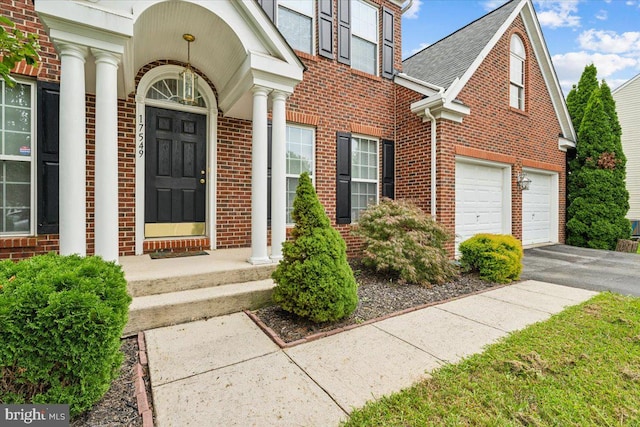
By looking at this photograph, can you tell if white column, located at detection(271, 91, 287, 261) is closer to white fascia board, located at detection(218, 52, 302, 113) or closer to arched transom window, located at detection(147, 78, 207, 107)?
white fascia board, located at detection(218, 52, 302, 113)

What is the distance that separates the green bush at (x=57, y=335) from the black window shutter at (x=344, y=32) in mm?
6094

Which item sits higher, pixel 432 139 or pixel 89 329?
pixel 432 139

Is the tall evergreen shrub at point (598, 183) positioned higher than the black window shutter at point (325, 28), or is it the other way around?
the black window shutter at point (325, 28)

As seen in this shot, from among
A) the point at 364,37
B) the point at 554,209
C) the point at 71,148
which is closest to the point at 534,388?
the point at 71,148

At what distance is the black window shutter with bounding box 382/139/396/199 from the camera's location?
22.7 feet

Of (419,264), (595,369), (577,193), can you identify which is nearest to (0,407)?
(595,369)

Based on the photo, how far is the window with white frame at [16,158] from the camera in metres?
3.76

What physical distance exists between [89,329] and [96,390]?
1.48 feet

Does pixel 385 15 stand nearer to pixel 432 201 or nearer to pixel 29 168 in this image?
pixel 432 201

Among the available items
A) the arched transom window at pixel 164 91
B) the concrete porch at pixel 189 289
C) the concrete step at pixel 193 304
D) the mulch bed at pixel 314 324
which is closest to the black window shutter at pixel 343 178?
the mulch bed at pixel 314 324

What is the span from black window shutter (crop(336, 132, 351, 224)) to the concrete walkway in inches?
115

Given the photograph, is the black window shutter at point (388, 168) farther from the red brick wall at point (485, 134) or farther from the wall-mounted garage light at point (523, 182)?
the wall-mounted garage light at point (523, 182)

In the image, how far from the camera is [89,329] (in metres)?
1.77

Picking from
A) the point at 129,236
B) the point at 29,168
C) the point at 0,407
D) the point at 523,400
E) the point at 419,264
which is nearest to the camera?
the point at 0,407
